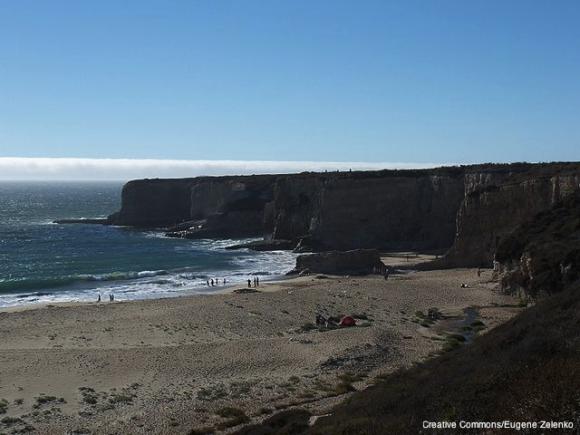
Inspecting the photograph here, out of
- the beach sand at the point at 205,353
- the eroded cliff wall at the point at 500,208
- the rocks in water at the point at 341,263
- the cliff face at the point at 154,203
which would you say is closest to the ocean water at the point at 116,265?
the rocks in water at the point at 341,263

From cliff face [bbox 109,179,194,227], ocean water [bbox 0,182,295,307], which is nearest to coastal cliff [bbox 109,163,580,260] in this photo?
cliff face [bbox 109,179,194,227]

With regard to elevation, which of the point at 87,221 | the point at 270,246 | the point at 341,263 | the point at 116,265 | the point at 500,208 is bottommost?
the point at 116,265

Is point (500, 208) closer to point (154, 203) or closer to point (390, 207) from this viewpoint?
point (390, 207)

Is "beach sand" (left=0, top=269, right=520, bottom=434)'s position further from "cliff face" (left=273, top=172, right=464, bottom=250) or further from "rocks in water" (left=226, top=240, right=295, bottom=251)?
"rocks in water" (left=226, top=240, right=295, bottom=251)

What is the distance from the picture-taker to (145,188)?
91.8m

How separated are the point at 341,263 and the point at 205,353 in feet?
81.5

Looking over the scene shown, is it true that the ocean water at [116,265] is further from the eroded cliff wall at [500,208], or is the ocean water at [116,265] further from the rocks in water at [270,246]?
the eroded cliff wall at [500,208]

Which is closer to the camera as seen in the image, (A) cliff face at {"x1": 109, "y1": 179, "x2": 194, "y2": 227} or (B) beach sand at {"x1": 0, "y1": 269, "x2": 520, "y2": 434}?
(B) beach sand at {"x1": 0, "y1": 269, "x2": 520, "y2": 434}

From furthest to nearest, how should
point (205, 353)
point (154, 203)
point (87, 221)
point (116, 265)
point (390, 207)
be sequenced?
point (87, 221) → point (154, 203) → point (390, 207) → point (116, 265) → point (205, 353)

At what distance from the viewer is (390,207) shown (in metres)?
59.8

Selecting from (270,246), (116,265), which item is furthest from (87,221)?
(116,265)

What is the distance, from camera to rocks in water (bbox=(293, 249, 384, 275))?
46844 mm

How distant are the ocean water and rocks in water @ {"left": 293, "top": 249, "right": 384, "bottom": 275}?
8.48 ft

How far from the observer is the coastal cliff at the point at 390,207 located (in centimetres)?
4341
